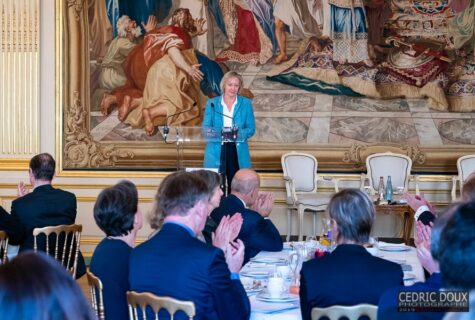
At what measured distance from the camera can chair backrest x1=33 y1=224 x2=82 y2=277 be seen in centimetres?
551

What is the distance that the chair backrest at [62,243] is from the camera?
5512 millimetres

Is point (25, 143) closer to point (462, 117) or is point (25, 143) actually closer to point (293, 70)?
point (293, 70)

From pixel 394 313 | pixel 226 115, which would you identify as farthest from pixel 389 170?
pixel 394 313

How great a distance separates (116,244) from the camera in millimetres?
3904

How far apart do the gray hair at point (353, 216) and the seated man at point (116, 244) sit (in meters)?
1.08

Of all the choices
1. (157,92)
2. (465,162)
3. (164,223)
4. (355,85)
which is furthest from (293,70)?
(164,223)

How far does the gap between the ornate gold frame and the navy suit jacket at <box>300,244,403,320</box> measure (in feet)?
22.5

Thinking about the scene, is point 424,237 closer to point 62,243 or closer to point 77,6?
point 62,243

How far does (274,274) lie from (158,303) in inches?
41.6

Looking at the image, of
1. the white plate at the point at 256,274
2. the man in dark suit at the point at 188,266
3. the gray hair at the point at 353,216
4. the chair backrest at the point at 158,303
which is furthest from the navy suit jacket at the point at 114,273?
the gray hair at the point at 353,216

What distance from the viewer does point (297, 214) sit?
397 inches

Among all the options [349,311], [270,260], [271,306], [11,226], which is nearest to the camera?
[349,311]

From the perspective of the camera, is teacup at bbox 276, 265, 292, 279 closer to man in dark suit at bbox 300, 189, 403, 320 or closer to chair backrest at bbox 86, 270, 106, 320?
man in dark suit at bbox 300, 189, 403, 320

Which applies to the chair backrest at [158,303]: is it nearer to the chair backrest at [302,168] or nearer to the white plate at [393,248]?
the white plate at [393,248]
